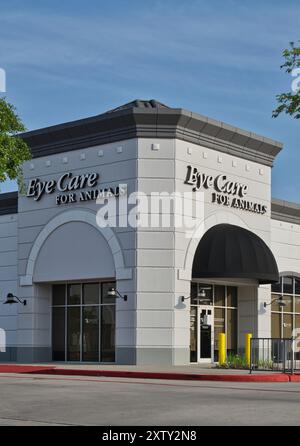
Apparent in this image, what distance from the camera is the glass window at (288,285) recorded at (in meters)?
38.2

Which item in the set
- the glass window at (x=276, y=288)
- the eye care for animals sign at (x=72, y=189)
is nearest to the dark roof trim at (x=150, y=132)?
the eye care for animals sign at (x=72, y=189)

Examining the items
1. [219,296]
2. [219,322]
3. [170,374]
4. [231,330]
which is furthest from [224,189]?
[170,374]

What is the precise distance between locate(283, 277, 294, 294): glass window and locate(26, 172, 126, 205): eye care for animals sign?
11.7 metres

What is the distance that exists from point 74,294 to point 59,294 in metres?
0.88

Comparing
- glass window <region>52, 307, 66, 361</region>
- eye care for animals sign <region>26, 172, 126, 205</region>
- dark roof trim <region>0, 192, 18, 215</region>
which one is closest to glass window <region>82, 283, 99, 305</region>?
glass window <region>52, 307, 66, 361</region>

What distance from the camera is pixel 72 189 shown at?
32.2 metres

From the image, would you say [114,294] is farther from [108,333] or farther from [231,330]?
[231,330]

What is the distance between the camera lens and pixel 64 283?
3350 centimetres

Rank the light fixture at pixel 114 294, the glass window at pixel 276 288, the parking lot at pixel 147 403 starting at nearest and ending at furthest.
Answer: the parking lot at pixel 147 403, the light fixture at pixel 114 294, the glass window at pixel 276 288

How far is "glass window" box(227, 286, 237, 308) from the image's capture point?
113 feet

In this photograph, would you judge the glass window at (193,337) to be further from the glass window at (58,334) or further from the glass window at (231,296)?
the glass window at (58,334)

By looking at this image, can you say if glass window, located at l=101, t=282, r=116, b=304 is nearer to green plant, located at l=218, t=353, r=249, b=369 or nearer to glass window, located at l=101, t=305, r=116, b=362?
glass window, located at l=101, t=305, r=116, b=362

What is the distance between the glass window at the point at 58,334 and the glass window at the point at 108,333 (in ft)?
7.86
